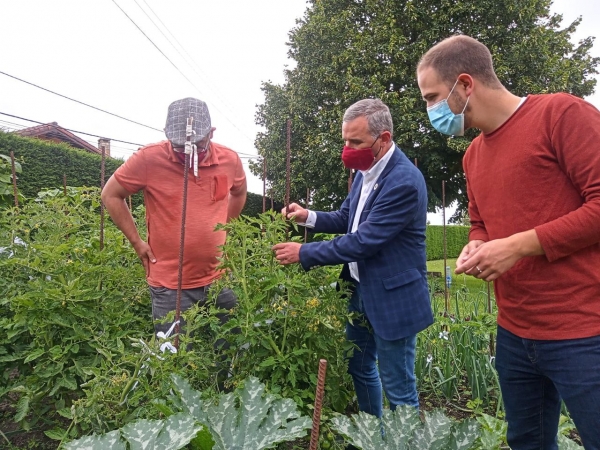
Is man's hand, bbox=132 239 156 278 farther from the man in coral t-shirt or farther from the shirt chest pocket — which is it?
the shirt chest pocket

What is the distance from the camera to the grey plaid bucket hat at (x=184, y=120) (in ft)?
7.48

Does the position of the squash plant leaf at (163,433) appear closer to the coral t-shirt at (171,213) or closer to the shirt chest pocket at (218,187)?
the coral t-shirt at (171,213)

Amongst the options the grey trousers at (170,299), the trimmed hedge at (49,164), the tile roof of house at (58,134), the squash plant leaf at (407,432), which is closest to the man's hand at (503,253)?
the squash plant leaf at (407,432)

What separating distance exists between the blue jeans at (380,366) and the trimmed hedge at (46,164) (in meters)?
7.85

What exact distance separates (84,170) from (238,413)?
1096 centimetres

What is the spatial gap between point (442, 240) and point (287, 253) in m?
17.7

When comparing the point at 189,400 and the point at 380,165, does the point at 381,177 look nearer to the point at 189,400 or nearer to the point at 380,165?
the point at 380,165

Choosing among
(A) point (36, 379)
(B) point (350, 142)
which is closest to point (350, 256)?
(B) point (350, 142)

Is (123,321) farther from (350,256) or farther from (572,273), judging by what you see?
(572,273)

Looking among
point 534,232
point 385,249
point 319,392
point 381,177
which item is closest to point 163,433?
point 319,392

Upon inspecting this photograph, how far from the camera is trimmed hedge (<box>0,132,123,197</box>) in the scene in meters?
9.23

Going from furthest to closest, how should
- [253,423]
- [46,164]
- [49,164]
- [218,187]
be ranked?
1. [49,164]
2. [46,164]
3. [218,187]
4. [253,423]

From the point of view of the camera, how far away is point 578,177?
4.14 ft

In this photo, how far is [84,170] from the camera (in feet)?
35.4
